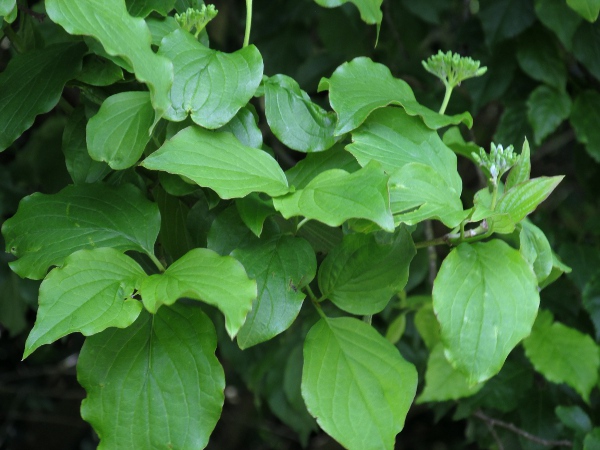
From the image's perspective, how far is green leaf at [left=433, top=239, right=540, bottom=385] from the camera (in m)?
0.59

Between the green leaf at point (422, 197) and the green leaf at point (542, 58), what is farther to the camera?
the green leaf at point (542, 58)

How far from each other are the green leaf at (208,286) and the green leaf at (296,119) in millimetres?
160

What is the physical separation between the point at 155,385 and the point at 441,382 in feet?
2.03

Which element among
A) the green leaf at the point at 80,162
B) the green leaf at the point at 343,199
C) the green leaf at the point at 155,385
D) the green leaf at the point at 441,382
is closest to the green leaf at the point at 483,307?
the green leaf at the point at 343,199

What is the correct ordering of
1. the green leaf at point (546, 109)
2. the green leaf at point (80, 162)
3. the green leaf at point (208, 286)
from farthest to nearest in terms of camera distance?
the green leaf at point (546, 109) < the green leaf at point (80, 162) < the green leaf at point (208, 286)

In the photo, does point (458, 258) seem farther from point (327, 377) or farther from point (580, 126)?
point (580, 126)

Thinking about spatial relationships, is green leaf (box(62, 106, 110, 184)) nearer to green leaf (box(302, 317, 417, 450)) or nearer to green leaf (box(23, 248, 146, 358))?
green leaf (box(23, 248, 146, 358))

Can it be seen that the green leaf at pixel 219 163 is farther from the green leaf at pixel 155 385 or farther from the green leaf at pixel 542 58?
the green leaf at pixel 542 58

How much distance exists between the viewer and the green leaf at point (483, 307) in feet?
1.94

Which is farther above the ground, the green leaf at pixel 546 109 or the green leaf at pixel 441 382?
the green leaf at pixel 546 109

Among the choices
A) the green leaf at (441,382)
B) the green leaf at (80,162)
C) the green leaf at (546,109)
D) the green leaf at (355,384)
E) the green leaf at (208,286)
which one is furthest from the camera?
the green leaf at (546,109)

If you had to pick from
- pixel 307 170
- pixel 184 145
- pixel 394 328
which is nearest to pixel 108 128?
pixel 184 145

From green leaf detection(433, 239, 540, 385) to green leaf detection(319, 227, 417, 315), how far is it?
0.23 feet

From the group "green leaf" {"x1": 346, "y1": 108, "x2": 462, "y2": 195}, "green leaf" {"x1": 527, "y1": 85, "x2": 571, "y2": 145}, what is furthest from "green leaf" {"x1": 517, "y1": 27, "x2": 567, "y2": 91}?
"green leaf" {"x1": 346, "y1": 108, "x2": 462, "y2": 195}
